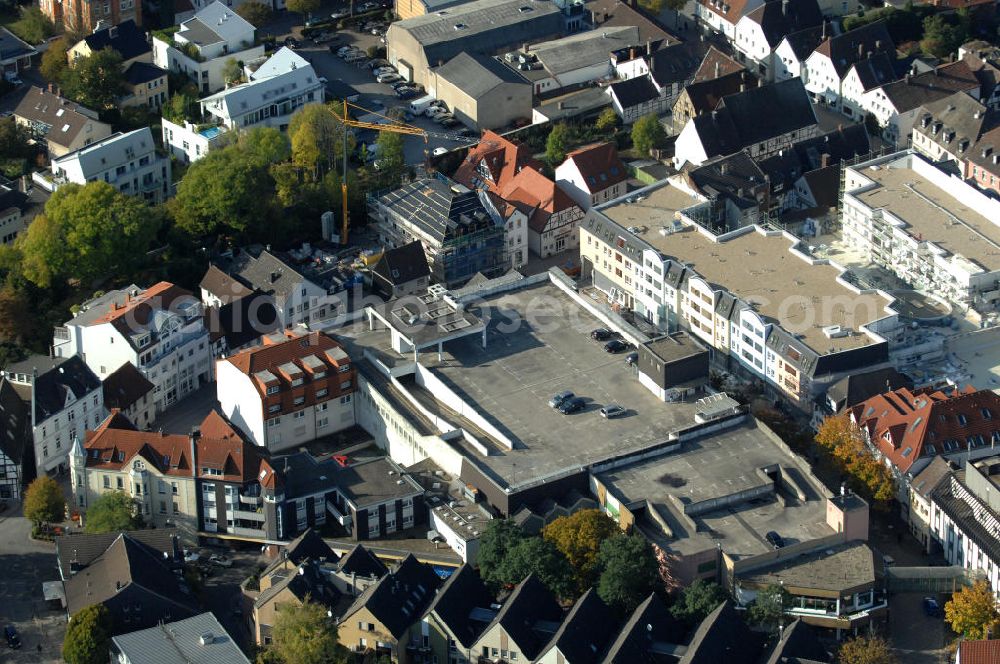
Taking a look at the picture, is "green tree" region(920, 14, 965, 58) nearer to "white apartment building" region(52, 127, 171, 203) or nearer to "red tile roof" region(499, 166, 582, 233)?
"red tile roof" region(499, 166, 582, 233)

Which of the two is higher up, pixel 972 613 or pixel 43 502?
pixel 972 613

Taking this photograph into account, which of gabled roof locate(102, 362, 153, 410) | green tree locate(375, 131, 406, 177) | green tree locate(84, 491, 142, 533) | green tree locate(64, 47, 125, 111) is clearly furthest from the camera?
green tree locate(64, 47, 125, 111)

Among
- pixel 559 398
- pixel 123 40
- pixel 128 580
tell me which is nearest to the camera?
pixel 128 580

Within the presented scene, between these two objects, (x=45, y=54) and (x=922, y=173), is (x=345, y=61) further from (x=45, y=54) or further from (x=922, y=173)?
(x=922, y=173)

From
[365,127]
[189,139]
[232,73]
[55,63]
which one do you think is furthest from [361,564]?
[55,63]

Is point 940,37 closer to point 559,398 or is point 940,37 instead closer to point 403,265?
point 403,265

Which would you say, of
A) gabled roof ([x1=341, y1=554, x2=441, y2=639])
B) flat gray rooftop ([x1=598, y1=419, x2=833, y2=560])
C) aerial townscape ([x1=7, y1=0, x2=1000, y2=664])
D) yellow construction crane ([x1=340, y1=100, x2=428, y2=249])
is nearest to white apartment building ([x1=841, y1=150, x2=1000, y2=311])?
aerial townscape ([x1=7, y1=0, x2=1000, y2=664])

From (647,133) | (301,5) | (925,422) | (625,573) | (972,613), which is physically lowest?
(972,613)

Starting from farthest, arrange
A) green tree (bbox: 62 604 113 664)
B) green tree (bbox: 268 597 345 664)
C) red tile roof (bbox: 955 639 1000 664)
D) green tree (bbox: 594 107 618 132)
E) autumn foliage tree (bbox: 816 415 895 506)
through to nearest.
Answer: green tree (bbox: 594 107 618 132) < autumn foliage tree (bbox: 816 415 895 506) < green tree (bbox: 62 604 113 664) < green tree (bbox: 268 597 345 664) < red tile roof (bbox: 955 639 1000 664)
